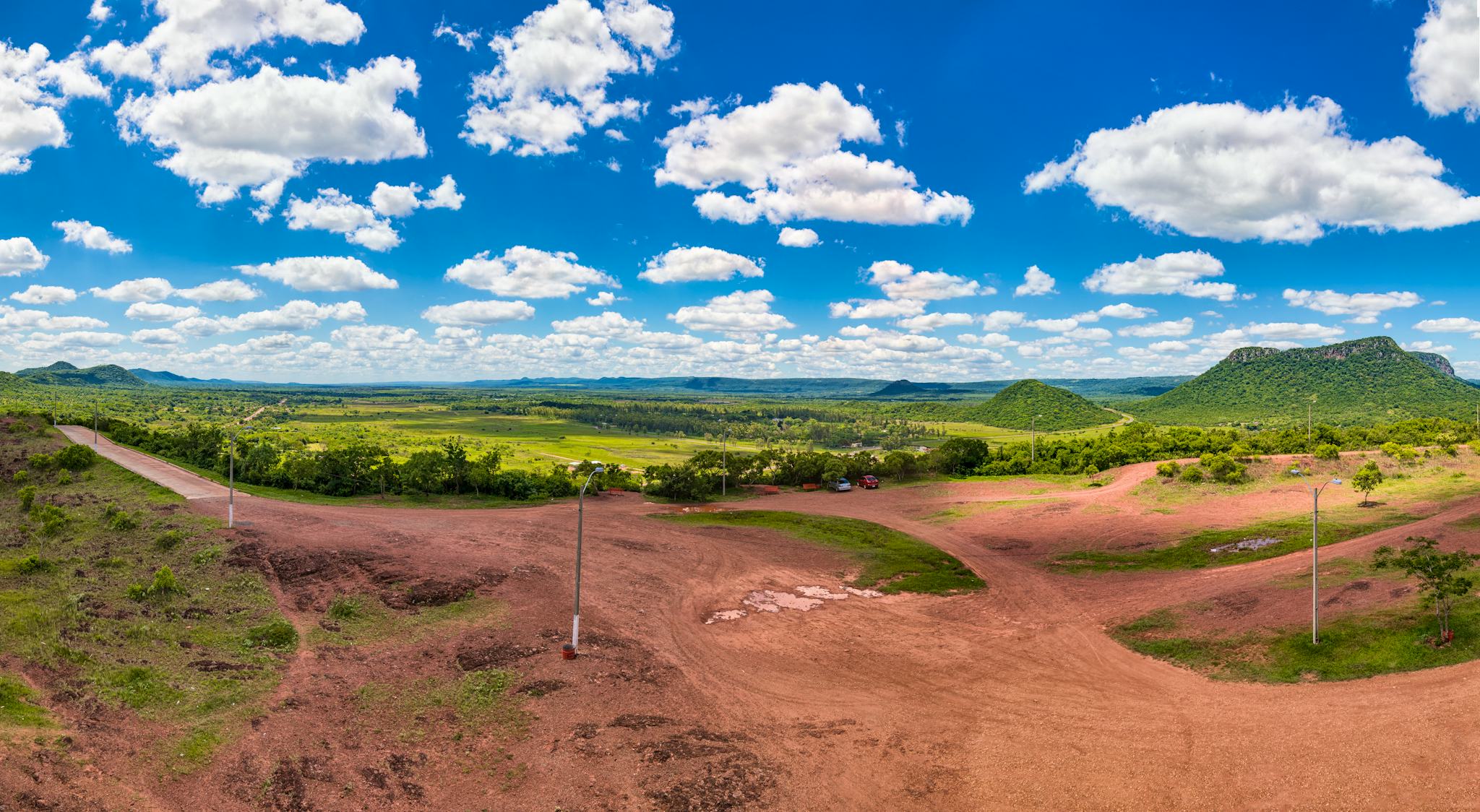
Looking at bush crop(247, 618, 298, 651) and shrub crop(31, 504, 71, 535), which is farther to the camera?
shrub crop(31, 504, 71, 535)

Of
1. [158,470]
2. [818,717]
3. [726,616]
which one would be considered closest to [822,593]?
[726,616]

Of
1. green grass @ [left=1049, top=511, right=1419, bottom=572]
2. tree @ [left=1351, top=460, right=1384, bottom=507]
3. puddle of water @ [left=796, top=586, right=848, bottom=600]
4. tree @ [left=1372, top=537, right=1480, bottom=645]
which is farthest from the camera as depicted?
tree @ [left=1351, top=460, right=1384, bottom=507]

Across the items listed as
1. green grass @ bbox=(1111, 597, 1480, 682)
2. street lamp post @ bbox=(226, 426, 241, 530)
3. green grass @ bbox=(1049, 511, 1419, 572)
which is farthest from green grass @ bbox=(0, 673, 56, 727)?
green grass @ bbox=(1049, 511, 1419, 572)

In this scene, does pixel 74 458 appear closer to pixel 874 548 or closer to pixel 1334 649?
pixel 874 548

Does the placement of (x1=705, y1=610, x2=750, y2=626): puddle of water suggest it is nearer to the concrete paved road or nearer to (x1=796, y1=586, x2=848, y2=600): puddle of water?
(x1=796, y1=586, x2=848, y2=600): puddle of water

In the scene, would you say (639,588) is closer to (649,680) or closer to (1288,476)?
(649,680)

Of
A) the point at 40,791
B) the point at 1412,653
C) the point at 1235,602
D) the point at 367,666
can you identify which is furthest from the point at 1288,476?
the point at 40,791
